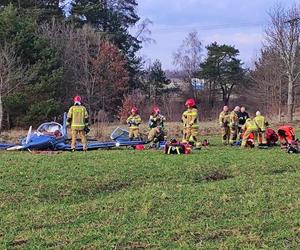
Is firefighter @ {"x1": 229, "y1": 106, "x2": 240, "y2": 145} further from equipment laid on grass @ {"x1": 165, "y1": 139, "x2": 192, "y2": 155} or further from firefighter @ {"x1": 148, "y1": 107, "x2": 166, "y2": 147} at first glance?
equipment laid on grass @ {"x1": 165, "y1": 139, "x2": 192, "y2": 155}

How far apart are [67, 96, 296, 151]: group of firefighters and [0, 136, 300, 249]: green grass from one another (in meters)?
4.53

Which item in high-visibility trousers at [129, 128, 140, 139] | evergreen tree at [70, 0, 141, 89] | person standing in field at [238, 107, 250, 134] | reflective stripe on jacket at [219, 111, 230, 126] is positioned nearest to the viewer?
high-visibility trousers at [129, 128, 140, 139]

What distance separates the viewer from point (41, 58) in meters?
44.4

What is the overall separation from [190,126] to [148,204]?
434 inches

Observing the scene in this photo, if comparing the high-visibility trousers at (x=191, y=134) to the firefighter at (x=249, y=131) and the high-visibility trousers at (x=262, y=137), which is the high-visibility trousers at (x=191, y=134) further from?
the high-visibility trousers at (x=262, y=137)

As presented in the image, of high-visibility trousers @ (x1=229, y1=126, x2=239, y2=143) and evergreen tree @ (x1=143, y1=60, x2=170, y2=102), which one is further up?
evergreen tree @ (x1=143, y1=60, x2=170, y2=102)

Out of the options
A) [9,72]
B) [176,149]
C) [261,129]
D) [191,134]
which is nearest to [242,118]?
[261,129]

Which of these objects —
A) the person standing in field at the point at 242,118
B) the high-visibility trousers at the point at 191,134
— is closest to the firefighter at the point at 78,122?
the high-visibility trousers at the point at 191,134

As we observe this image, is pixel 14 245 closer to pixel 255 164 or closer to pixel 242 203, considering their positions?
pixel 242 203

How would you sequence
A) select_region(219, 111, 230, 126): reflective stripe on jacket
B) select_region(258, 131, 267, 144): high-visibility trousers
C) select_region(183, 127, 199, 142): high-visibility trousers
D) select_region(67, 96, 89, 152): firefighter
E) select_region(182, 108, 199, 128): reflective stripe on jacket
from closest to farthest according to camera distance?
select_region(67, 96, 89, 152): firefighter < select_region(183, 127, 199, 142): high-visibility trousers < select_region(182, 108, 199, 128): reflective stripe on jacket < select_region(258, 131, 267, 144): high-visibility trousers < select_region(219, 111, 230, 126): reflective stripe on jacket

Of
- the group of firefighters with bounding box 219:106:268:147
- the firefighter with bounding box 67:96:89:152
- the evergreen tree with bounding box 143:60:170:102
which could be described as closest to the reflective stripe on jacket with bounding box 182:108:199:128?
the group of firefighters with bounding box 219:106:268:147

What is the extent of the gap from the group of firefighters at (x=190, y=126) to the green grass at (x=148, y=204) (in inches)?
178

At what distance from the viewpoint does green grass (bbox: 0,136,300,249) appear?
22.2 ft

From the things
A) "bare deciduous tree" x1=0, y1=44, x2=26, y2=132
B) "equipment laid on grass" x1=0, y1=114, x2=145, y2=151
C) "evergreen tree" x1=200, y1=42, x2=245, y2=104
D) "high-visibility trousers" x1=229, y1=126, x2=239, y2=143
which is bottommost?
"equipment laid on grass" x1=0, y1=114, x2=145, y2=151
